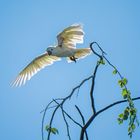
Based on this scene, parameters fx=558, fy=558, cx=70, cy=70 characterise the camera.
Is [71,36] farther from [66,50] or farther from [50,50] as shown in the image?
[50,50]

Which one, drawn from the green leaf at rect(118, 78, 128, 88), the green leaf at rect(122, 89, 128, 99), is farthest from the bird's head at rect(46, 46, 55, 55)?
the green leaf at rect(122, 89, 128, 99)

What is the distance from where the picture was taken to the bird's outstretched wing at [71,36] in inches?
505

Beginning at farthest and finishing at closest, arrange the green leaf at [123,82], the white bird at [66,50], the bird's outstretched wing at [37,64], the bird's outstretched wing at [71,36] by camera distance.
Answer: the bird's outstretched wing at [37,64] → the white bird at [66,50] → the bird's outstretched wing at [71,36] → the green leaf at [123,82]

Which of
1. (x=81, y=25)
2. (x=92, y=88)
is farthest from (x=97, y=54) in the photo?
(x=81, y=25)

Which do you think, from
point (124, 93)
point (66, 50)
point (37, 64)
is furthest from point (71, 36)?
point (124, 93)

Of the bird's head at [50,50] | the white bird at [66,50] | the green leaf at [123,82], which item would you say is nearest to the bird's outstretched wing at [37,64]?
the white bird at [66,50]

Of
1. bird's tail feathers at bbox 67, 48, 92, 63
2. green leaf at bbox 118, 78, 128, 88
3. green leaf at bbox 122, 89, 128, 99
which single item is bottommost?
green leaf at bbox 122, 89, 128, 99

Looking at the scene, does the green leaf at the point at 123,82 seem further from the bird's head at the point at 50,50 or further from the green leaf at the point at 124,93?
the bird's head at the point at 50,50

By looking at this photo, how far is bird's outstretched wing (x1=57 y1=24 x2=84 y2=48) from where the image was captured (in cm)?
1282

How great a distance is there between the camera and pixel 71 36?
1377 cm

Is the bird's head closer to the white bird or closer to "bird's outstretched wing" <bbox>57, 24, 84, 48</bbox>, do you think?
the white bird

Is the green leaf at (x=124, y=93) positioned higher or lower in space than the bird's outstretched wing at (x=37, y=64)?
lower

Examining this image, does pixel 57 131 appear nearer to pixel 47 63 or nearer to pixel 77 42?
pixel 77 42

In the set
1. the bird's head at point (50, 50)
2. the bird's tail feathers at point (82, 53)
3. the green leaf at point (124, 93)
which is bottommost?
the green leaf at point (124, 93)
